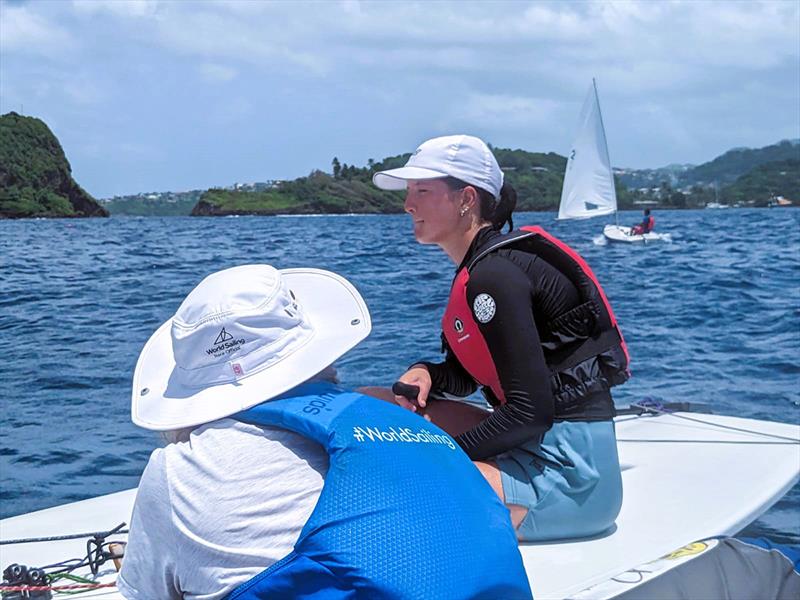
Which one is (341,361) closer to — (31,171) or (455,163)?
(455,163)

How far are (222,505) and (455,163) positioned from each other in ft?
4.37

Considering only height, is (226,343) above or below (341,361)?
above

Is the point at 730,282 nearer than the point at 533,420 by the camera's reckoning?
No

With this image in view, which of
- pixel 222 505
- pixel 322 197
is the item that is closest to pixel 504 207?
pixel 222 505

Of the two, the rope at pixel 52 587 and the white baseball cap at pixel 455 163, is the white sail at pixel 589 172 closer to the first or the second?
the white baseball cap at pixel 455 163

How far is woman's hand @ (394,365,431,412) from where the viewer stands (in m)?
2.45

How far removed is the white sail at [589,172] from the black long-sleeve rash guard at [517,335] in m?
27.3

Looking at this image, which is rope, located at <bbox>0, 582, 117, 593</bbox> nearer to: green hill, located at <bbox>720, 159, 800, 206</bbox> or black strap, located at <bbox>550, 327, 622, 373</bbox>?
black strap, located at <bbox>550, 327, 622, 373</bbox>

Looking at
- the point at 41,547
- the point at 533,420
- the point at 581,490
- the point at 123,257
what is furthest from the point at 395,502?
the point at 123,257

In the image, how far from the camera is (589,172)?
29109mm

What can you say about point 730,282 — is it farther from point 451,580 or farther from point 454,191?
point 451,580

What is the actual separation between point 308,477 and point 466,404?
1334mm

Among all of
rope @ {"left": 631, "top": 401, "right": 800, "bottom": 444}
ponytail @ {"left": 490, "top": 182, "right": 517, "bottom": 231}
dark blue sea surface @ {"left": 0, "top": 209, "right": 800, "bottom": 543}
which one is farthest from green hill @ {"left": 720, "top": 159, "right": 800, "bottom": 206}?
ponytail @ {"left": 490, "top": 182, "right": 517, "bottom": 231}

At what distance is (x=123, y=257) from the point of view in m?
18.8
